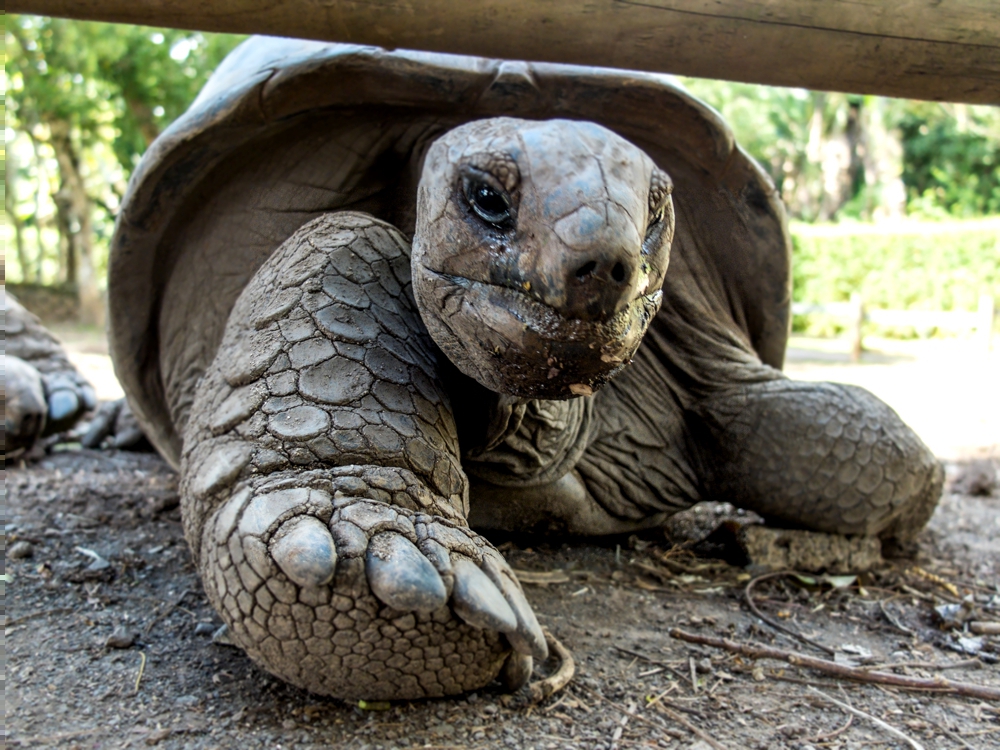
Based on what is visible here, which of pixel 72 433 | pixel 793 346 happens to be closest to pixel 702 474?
pixel 72 433

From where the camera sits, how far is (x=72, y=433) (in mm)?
4090

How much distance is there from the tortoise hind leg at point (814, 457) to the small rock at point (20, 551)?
1924 mm

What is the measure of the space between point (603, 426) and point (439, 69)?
110cm

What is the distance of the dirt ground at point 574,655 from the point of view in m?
1.44

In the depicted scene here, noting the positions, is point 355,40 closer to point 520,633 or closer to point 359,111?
point 359,111

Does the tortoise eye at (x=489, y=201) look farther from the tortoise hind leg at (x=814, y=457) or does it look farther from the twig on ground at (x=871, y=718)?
the tortoise hind leg at (x=814, y=457)

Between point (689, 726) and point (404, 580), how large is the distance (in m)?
0.63

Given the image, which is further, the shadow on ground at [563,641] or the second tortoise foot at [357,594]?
the shadow on ground at [563,641]

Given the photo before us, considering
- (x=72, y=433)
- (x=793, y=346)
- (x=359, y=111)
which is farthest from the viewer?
(x=793, y=346)

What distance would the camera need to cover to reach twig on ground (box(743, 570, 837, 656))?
2.02 m

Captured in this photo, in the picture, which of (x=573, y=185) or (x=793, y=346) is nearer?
(x=573, y=185)

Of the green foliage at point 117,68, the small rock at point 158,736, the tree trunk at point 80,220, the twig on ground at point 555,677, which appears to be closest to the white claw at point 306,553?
the small rock at point 158,736

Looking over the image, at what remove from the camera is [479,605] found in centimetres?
133

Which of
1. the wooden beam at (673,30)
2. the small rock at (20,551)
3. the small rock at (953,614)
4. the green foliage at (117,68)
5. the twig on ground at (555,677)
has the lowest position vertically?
the small rock at (953,614)
